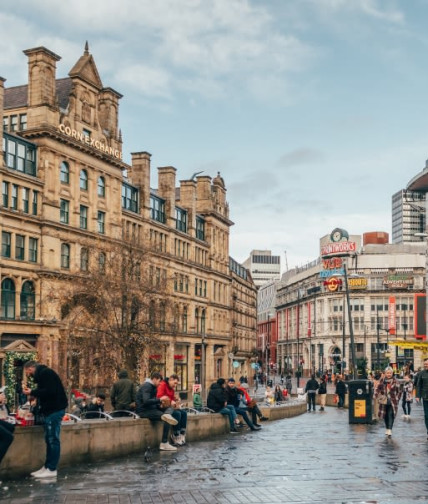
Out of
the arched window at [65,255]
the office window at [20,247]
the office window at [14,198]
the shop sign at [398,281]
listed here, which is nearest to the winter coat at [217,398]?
the office window at [20,247]

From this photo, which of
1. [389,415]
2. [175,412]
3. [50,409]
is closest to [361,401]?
[389,415]

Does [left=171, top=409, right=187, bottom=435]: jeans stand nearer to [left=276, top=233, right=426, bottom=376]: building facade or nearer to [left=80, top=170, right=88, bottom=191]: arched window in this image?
[left=80, top=170, right=88, bottom=191]: arched window

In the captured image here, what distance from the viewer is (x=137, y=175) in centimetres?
7588

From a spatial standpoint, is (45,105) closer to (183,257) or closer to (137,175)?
(137,175)

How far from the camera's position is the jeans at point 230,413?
74.3 ft

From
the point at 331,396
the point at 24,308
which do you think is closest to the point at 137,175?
the point at 24,308

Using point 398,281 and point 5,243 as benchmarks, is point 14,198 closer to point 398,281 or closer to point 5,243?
point 5,243

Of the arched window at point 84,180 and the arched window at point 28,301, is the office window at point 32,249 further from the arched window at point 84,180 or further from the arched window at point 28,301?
the arched window at point 84,180

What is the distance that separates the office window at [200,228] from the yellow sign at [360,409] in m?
63.3

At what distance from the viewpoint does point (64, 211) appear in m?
61.3

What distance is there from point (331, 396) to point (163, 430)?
1414 inches

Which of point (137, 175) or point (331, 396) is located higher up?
point (137, 175)

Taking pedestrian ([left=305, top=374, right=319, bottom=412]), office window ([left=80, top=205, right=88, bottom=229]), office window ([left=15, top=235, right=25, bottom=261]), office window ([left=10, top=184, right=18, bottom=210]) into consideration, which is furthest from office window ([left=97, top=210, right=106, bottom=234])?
pedestrian ([left=305, top=374, right=319, bottom=412])

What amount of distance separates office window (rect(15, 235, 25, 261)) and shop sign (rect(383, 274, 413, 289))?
3870 inches
